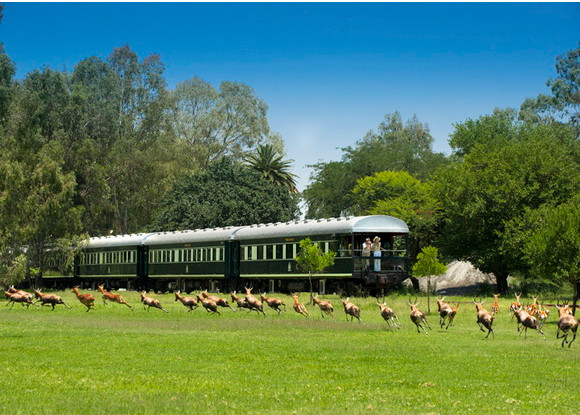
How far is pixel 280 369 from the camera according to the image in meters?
20.8

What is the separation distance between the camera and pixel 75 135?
282 feet

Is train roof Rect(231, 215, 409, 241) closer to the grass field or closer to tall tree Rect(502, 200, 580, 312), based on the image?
tall tree Rect(502, 200, 580, 312)

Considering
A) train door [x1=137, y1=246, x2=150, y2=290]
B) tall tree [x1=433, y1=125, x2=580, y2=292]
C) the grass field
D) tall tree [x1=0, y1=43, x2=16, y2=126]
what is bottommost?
the grass field

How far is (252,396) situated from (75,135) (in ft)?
236

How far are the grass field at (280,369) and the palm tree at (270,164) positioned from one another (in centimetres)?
8617

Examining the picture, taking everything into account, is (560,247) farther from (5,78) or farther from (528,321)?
(5,78)

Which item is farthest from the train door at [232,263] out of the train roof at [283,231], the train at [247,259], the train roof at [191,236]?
the train roof at [191,236]

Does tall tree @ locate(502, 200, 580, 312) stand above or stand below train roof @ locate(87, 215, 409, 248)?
below

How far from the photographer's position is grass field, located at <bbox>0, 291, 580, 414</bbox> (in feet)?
52.5

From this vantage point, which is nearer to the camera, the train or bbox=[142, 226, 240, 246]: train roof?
the train

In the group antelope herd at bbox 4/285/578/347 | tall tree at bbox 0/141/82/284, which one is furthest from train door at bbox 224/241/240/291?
antelope herd at bbox 4/285/578/347

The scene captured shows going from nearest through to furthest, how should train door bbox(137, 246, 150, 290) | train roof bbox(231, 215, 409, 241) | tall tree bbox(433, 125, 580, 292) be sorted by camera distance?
train roof bbox(231, 215, 409, 241)
tall tree bbox(433, 125, 580, 292)
train door bbox(137, 246, 150, 290)

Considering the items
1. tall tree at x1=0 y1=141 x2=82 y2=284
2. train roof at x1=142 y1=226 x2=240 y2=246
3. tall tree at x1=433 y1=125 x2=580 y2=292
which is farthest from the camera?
tall tree at x1=0 y1=141 x2=82 y2=284

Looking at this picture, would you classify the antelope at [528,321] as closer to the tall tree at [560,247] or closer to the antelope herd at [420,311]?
the antelope herd at [420,311]
